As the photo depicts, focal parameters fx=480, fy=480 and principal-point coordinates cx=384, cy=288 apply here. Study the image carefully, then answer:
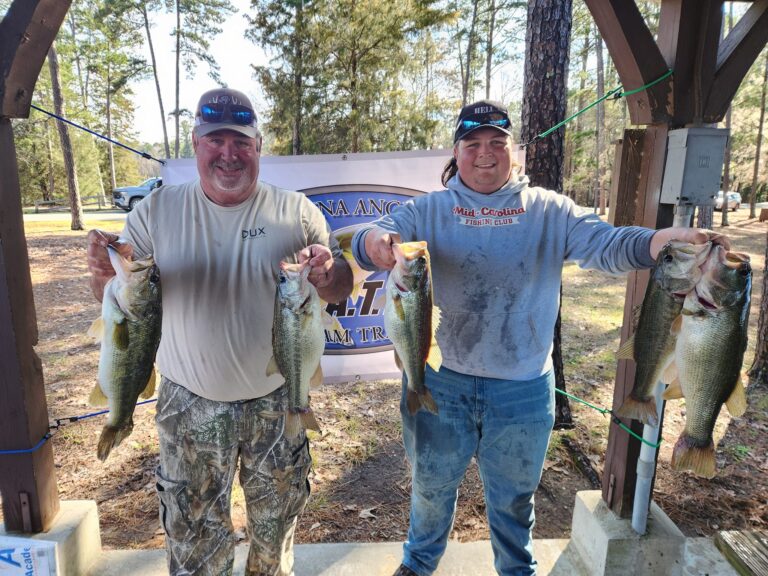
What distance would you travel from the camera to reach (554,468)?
4.30 meters

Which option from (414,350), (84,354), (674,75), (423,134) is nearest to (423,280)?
(414,350)

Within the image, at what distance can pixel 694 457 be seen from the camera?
197 cm

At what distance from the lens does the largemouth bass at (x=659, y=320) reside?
186cm

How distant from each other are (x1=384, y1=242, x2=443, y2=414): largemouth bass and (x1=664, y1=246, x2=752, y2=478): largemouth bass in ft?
3.24

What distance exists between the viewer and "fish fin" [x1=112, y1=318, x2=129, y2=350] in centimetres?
213

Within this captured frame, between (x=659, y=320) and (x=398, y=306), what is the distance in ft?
3.51

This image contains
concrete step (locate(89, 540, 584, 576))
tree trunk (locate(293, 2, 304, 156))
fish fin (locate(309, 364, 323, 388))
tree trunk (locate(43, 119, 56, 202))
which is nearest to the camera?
fish fin (locate(309, 364, 323, 388))

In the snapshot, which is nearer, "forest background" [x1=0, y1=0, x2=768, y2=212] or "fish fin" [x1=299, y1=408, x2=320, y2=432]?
"fish fin" [x1=299, y1=408, x2=320, y2=432]

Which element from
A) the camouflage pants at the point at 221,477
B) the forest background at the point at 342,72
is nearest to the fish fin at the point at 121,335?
the camouflage pants at the point at 221,477

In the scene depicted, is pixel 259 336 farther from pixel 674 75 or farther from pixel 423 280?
pixel 674 75

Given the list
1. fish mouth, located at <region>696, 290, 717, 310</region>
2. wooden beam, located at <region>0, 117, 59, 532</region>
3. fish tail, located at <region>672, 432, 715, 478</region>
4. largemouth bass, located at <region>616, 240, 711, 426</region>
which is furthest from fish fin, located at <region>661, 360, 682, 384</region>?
wooden beam, located at <region>0, 117, 59, 532</region>

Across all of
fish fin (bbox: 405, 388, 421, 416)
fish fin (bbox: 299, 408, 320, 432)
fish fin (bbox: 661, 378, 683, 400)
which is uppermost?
fish fin (bbox: 661, 378, 683, 400)

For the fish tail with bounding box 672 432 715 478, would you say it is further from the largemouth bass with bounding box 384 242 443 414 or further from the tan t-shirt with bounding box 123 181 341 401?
the tan t-shirt with bounding box 123 181 341 401

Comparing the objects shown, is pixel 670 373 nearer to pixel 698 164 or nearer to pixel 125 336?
pixel 698 164
